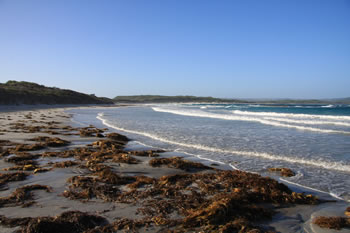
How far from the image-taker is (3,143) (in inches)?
356

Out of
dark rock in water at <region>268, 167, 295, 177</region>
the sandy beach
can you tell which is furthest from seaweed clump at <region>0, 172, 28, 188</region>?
dark rock in water at <region>268, 167, 295, 177</region>

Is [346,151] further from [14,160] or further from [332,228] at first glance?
[14,160]

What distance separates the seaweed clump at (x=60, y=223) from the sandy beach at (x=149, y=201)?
12 millimetres

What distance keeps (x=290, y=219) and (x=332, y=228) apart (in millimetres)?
532

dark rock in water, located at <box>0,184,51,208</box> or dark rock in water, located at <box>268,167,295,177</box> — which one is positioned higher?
dark rock in water, located at <box>0,184,51,208</box>

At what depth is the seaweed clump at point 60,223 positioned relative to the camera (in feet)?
10.2

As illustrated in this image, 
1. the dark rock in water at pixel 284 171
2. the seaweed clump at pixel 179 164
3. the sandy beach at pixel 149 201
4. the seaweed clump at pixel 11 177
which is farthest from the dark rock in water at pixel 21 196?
the dark rock in water at pixel 284 171

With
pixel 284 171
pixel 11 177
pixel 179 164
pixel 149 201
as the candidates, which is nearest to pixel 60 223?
pixel 149 201

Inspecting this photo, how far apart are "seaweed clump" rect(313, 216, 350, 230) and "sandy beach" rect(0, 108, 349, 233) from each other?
0.34 ft

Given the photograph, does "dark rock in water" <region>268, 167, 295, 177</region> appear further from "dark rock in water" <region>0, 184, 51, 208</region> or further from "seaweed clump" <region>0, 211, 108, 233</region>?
"dark rock in water" <region>0, 184, 51, 208</region>

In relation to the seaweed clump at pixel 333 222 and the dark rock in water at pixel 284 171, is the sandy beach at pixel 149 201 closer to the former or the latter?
the seaweed clump at pixel 333 222

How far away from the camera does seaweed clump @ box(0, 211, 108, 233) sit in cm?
312

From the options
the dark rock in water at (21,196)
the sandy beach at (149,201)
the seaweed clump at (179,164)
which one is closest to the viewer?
the sandy beach at (149,201)

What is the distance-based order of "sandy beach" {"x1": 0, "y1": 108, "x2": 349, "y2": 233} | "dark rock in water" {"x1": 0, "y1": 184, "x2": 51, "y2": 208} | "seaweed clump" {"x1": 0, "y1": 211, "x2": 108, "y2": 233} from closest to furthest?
"seaweed clump" {"x1": 0, "y1": 211, "x2": 108, "y2": 233} → "sandy beach" {"x1": 0, "y1": 108, "x2": 349, "y2": 233} → "dark rock in water" {"x1": 0, "y1": 184, "x2": 51, "y2": 208}
